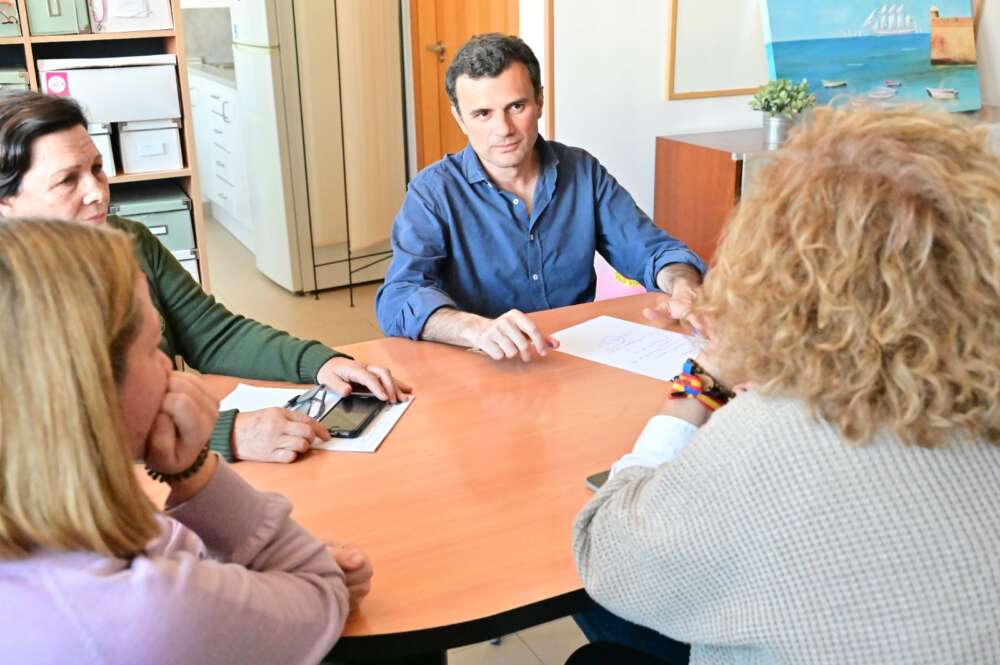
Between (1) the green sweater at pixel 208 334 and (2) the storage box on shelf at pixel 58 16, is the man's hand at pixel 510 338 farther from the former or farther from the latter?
(2) the storage box on shelf at pixel 58 16

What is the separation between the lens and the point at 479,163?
219 cm

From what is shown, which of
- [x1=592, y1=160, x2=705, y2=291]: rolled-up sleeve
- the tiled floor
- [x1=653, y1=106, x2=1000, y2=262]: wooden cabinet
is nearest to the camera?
[x1=592, y1=160, x2=705, y2=291]: rolled-up sleeve

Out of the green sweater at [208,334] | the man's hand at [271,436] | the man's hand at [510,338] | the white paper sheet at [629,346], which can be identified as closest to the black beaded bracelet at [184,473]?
the man's hand at [271,436]

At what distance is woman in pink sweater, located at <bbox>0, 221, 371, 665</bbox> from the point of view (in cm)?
65

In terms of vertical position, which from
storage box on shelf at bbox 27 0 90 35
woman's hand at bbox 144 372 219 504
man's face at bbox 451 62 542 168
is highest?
storage box on shelf at bbox 27 0 90 35

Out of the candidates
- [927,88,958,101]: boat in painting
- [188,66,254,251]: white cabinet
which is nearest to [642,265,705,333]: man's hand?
[927,88,958,101]: boat in painting

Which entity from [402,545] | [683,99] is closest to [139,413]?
[402,545]

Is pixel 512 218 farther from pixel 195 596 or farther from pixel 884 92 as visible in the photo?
pixel 884 92

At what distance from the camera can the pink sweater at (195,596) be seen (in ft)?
2.24

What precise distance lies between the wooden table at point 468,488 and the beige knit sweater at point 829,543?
0.79ft

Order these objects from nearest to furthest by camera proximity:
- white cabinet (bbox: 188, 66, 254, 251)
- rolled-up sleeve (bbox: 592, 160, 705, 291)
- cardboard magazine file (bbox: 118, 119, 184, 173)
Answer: rolled-up sleeve (bbox: 592, 160, 705, 291), cardboard magazine file (bbox: 118, 119, 184, 173), white cabinet (bbox: 188, 66, 254, 251)

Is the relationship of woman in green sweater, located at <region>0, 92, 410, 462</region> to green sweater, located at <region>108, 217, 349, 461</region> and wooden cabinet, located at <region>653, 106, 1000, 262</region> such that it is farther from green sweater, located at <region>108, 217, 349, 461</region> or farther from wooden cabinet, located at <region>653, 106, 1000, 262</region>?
wooden cabinet, located at <region>653, 106, 1000, 262</region>

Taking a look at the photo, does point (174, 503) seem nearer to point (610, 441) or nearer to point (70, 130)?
point (610, 441)

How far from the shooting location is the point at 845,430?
0.81m
